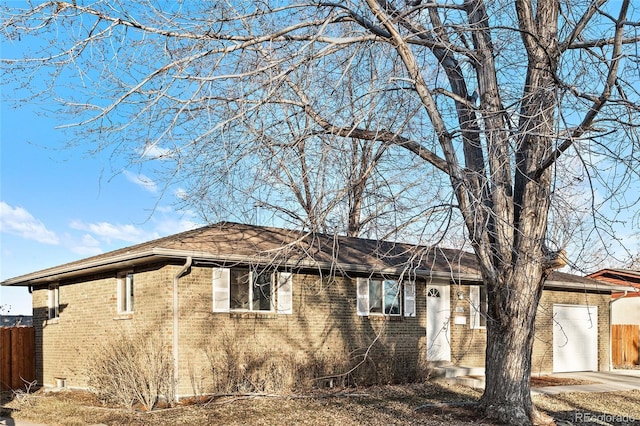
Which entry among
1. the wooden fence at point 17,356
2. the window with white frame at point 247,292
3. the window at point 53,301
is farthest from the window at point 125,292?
the wooden fence at point 17,356

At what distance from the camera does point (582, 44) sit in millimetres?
10555

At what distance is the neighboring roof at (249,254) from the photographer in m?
13.8

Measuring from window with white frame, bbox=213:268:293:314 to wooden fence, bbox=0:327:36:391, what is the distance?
7922mm

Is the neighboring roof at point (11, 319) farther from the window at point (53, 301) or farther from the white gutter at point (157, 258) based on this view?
the white gutter at point (157, 258)

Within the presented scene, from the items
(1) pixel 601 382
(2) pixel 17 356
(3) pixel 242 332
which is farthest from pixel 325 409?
(2) pixel 17 356

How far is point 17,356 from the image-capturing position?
19.8m

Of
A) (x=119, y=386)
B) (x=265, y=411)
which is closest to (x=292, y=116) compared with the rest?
(x=265, y=411)

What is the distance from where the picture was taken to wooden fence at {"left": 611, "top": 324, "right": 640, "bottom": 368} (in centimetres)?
2691

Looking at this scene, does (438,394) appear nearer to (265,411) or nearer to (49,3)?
(265,411)

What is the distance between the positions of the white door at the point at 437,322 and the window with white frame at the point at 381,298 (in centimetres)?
90

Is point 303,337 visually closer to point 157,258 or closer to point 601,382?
point 157,258

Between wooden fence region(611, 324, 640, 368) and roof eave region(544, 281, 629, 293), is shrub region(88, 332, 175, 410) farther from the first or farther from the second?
wooden fence region(611, 324, 640, 368)

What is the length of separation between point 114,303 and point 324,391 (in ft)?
17.9

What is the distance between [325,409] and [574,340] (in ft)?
41.7
